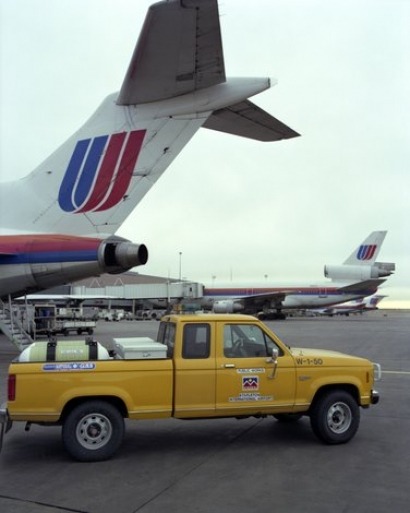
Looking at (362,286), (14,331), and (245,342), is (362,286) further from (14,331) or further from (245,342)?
(245,342)

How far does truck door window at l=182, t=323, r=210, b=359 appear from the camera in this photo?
268 inches

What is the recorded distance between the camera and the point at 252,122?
1345 cm

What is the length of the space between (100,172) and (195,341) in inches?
341

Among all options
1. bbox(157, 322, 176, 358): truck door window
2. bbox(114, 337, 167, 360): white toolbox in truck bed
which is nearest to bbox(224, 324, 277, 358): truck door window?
bbox(157, 322, 176, 358): truck door window

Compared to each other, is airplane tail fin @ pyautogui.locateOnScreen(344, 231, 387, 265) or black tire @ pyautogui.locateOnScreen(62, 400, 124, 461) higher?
airplane tail fin @ pyautogui.locateOnScreen(344, 231, 387, 265)

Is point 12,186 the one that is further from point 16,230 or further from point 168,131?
point 168,131

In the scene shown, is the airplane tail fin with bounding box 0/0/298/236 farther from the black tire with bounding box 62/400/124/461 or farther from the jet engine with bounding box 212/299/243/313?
the jet engine with bounding box 212/299/243/313

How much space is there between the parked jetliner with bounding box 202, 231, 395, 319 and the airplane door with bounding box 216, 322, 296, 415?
45.8 meters

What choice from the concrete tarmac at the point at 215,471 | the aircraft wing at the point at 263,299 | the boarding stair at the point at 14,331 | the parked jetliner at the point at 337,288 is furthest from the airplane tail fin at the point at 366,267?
the concrete tarmac at the point at 215,471

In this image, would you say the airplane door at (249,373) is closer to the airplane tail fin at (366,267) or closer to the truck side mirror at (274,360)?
the truck side mirror at (274,360)

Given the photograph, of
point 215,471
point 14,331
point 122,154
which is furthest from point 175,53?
point 14,331

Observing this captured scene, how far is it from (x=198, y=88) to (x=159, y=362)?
786 cm

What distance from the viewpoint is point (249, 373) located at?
6.80 m

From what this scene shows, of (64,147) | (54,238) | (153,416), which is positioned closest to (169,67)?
(64,147)
